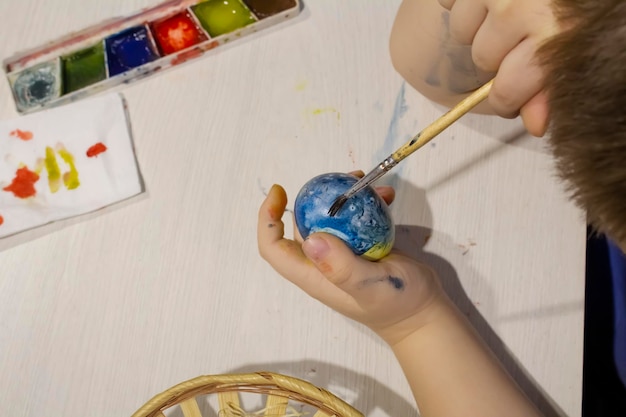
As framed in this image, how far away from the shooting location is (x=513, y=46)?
44 cm

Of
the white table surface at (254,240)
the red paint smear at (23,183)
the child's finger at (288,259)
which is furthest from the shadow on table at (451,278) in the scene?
the red paint smear at (23,183)

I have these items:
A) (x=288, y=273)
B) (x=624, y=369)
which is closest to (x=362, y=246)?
(x=288, y=273)

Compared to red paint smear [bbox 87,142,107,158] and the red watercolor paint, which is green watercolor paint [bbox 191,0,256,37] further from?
red paint smear [bbox 87,142,107,158]

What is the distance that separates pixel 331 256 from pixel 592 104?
0.28 m

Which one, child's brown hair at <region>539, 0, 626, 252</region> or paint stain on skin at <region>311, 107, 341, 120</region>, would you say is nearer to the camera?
child's brown hair at <region>539, 0, 626, 252</region>

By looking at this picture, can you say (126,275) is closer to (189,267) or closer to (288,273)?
(189,267)

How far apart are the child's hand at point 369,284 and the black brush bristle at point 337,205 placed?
6 cm

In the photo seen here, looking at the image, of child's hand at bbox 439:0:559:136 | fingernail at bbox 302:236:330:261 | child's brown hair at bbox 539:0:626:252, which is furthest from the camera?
fingernail at bbox 302:236:330:261

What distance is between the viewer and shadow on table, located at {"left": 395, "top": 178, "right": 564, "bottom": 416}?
597mm

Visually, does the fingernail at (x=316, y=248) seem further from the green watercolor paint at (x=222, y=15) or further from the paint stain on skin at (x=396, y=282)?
the green watercolor paint at (x=222, y=15)

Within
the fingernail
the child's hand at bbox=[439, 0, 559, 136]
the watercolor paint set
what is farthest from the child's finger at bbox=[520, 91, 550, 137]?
the watercolor paint set

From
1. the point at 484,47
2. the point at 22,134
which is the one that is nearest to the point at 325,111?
the point at 484,47

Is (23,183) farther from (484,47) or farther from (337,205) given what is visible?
(484,47)

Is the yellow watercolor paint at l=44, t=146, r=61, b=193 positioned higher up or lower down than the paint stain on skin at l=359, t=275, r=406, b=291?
higher up
